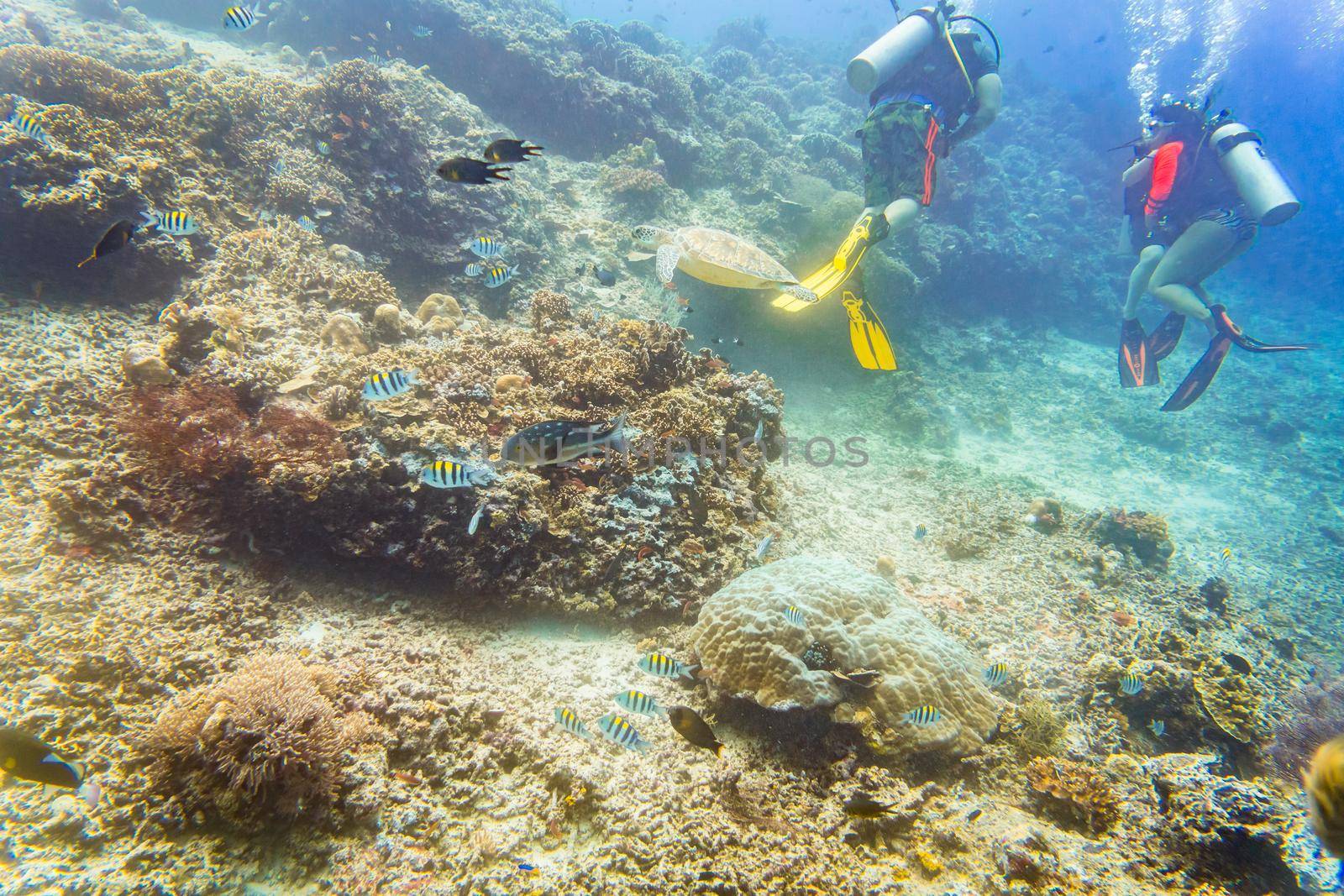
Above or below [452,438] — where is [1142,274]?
above

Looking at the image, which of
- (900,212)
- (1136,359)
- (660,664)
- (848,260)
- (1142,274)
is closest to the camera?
(660,664)

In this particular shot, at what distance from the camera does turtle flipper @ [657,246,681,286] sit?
5.85 metres

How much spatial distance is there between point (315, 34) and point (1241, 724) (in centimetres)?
2426

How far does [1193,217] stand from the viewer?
9070 mm

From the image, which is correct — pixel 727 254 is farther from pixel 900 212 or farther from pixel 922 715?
pixel 922 715

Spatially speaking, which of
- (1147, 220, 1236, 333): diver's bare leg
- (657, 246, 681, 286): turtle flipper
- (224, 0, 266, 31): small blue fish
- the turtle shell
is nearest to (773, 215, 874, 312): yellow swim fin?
the turtle shell

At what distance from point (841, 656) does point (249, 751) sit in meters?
3.54

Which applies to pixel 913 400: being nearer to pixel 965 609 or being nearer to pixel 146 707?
pixel 965 609

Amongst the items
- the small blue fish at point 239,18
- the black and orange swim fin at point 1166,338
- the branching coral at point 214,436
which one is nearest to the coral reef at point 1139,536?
the black and orange swim fin at point 1166,338

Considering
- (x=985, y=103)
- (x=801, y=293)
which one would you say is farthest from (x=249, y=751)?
(x=985, y=103)

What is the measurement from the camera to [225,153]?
688 cm

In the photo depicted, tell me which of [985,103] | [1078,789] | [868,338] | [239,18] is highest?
[985,103]

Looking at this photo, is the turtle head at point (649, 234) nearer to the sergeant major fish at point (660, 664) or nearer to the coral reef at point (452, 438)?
the coral reef at point (452, 438)

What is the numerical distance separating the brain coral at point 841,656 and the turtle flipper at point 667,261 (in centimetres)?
369
